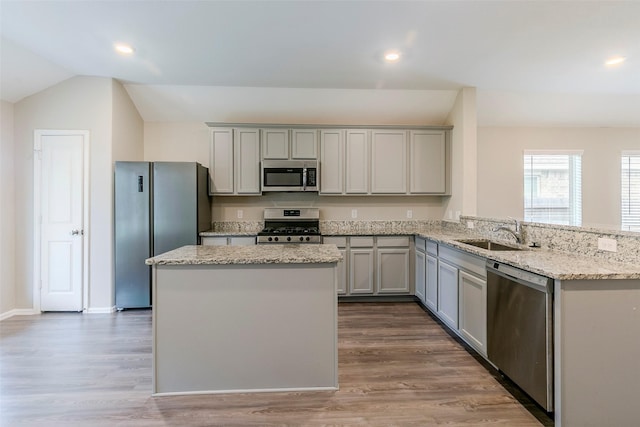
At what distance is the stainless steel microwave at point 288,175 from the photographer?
4.29 meters

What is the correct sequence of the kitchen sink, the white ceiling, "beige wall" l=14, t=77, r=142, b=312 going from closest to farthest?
the white ceiling
the kitchen sink
"beige wall" l=14, t=77, r=142, b=312

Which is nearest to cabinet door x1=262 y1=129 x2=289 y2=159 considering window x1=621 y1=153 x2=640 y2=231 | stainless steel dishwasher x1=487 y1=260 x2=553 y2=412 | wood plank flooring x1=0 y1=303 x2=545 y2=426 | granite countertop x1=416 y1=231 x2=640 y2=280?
wood plank flooring x1=0 y1=303 x2=545 y2=426

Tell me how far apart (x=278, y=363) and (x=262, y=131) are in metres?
3.14

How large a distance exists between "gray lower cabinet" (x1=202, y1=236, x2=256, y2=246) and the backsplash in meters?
2.94

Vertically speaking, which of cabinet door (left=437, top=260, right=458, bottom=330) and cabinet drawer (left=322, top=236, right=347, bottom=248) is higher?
cabinet drawer (left=322, top=236, right=347, bottom=248)

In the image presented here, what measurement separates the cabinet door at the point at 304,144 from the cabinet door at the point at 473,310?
2.52 m

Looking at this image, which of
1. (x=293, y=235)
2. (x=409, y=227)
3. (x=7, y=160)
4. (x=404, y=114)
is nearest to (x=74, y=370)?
(x=293, y=235)

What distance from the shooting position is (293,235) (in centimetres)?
409

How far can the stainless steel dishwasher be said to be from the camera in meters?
1.80

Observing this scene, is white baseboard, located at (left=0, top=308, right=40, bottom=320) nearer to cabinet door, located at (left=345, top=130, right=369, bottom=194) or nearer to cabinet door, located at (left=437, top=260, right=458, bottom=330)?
cabinet door, located at (left=345, top=130, right=369, bottom=194)

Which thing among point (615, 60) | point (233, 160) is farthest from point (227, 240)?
point (615, 60)

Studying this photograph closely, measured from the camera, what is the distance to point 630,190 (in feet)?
16.5

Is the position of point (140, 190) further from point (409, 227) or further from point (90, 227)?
point (409, 227)

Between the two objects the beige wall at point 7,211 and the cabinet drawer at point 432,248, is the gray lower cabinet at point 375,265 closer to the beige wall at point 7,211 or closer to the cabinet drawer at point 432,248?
the cabinet drawer at point 432,248
